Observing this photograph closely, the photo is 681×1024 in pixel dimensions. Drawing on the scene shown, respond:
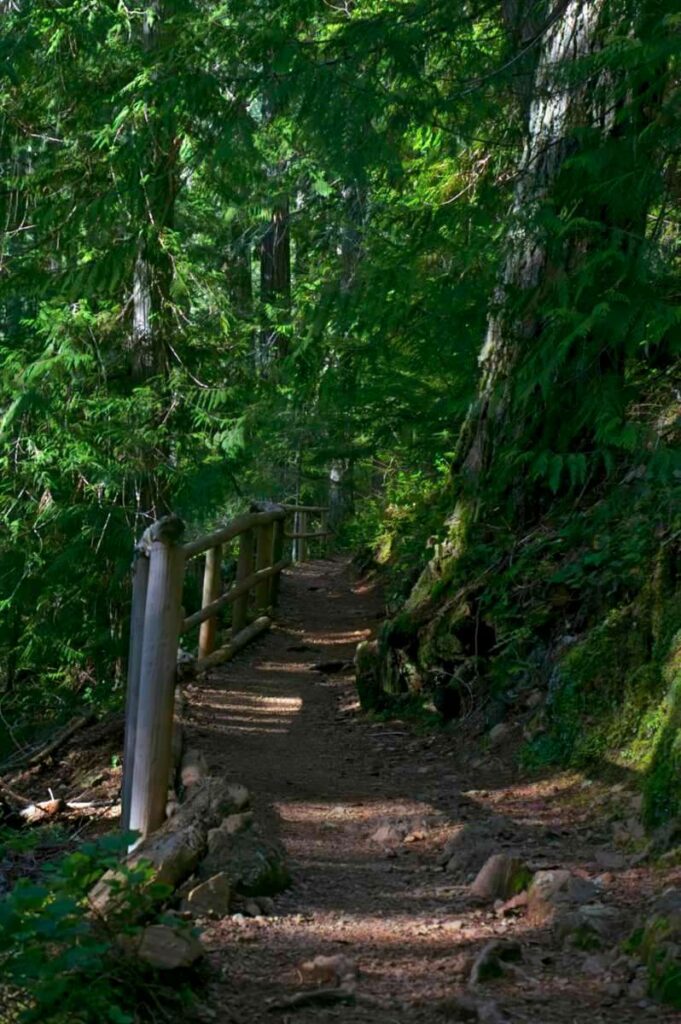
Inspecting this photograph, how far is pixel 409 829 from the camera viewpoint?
5.76 meters

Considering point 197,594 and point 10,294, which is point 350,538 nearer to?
point 197,594

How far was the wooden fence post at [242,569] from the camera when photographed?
1170cm

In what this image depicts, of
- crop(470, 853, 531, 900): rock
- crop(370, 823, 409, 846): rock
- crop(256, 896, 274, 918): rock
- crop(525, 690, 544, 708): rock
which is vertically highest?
crop(525, 690, 544, 708): rock

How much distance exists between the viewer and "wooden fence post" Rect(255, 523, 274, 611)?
1315 cm

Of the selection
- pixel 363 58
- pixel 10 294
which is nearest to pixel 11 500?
pixel 10 294

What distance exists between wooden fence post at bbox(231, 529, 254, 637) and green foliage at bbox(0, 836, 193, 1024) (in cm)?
803

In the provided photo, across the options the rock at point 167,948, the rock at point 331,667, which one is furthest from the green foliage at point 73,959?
the rock at point 331,667

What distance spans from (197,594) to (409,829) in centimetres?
684

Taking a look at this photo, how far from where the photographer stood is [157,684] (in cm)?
572

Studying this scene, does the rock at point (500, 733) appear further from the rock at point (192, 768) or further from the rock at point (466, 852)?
the rock at point (192, 768)

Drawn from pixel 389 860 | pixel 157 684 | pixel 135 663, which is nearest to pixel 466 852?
pixel 389 860

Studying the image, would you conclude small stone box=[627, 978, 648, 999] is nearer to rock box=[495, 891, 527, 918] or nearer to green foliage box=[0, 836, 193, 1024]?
rock box=[495, 891, 527, 918]

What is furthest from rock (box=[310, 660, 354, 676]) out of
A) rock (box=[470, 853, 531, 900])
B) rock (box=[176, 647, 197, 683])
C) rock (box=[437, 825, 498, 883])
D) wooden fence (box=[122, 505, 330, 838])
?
rock (box=[470, 853, 531, 900])

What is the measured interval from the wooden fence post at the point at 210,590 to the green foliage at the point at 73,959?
585 cm
